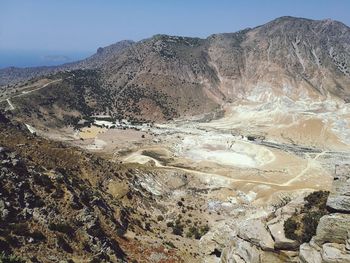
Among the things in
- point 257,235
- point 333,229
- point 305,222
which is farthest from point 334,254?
point 257,235

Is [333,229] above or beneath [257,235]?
above

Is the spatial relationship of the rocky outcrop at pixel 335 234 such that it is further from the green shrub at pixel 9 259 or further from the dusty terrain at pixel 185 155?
the green shrub at pixel 9 259

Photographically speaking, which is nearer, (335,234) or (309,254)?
(335,234)

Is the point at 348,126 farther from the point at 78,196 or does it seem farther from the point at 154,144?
the point at 78,196

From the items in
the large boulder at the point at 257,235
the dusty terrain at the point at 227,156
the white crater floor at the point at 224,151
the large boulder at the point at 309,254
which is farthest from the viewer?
the white crater floor at the point at 224,151

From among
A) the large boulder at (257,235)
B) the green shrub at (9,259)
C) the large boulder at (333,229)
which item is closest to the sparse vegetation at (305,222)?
the large boulder at (257,235)

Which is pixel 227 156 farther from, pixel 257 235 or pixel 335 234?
pixel 335 234

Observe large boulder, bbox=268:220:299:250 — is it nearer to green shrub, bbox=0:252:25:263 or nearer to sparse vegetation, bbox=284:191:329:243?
sparse vegetation, bbox=284:191:329:243

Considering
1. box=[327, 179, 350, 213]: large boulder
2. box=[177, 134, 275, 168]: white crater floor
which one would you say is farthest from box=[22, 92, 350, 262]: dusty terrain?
box=[327, 179, 350, 213]: large boulder
